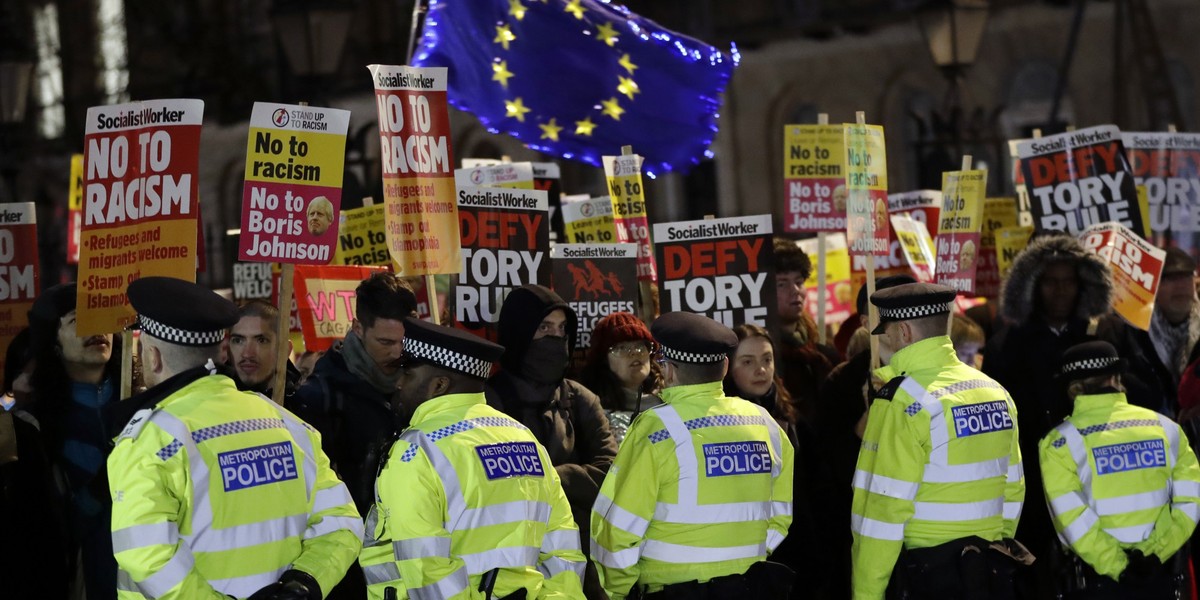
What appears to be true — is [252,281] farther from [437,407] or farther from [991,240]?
[437,407]

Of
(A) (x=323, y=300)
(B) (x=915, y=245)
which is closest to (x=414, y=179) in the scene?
(A) (x=323, y=300)

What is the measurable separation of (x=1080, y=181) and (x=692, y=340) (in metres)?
5.08

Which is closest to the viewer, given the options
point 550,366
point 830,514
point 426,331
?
point 426,331

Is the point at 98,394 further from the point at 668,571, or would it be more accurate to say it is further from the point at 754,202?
the point at 754,202

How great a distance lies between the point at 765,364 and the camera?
808 cm

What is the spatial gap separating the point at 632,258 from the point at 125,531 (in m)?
4.39

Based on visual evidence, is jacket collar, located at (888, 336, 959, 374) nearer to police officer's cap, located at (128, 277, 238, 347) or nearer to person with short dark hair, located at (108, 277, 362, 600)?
person with short dark hair, located at (108, 277, 362, 600)

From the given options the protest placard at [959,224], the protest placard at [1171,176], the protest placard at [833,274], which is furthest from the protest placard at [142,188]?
the protest placard at [1171,176]

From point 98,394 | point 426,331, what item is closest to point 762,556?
point 426,331

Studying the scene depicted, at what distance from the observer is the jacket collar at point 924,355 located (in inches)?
279

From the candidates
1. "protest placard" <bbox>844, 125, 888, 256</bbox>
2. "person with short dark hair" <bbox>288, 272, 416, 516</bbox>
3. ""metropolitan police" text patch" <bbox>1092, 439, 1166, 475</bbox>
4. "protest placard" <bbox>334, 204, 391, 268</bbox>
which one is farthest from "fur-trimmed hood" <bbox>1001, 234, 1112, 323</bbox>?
"protest placard" <bbox>334, 204, 391, 268</bbox>

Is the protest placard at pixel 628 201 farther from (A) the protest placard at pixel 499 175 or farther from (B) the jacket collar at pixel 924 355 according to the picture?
(B) the jacket collar at pixel 924 355

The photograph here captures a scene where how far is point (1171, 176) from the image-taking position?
38.2ft

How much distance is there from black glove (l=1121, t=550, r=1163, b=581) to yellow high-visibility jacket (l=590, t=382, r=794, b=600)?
190cm
